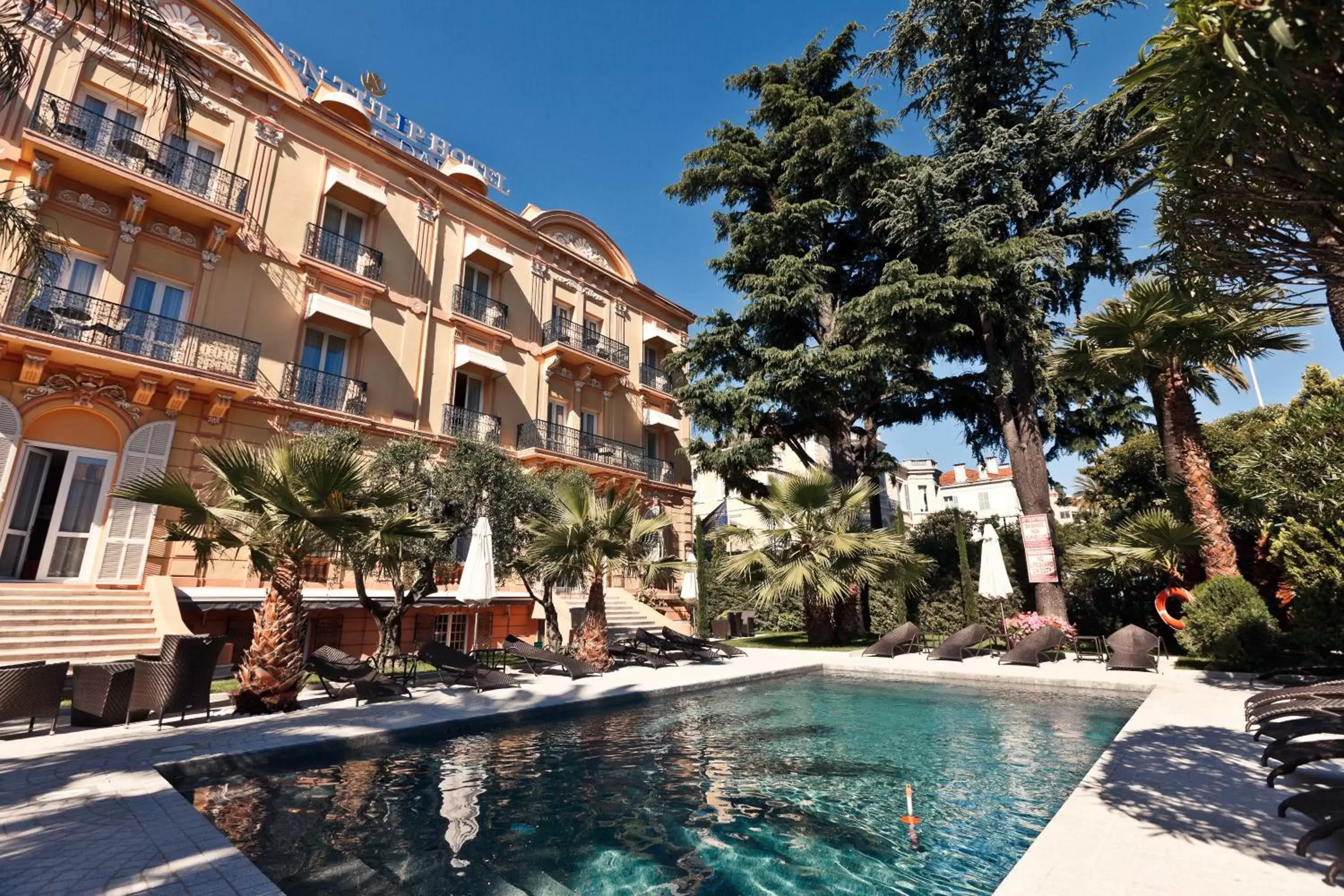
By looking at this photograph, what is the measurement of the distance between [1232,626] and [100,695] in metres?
16.3

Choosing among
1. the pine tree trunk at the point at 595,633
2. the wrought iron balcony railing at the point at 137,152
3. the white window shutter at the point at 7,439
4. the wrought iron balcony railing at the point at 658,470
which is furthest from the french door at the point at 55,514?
the wrought iron balcony railing at the point at 658,470

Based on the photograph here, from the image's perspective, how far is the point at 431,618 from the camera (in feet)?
50.8

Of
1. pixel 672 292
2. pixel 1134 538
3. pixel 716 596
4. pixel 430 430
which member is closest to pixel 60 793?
pixel 430 430

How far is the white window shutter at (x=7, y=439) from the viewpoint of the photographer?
1113 cm

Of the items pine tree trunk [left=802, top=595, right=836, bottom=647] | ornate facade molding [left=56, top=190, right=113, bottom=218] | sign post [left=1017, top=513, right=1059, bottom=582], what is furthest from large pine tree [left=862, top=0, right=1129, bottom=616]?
ornate facade molding [left=56, top=190, right=113, bottom=218]

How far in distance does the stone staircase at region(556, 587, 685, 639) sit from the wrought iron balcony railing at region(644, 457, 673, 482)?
16.5ft

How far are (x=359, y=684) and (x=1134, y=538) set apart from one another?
1484cm

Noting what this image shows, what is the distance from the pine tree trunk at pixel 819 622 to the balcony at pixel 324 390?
13.8 meters

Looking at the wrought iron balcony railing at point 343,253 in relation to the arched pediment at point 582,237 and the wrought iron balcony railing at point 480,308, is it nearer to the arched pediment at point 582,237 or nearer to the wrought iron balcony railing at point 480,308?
the wrought iron balcony railing at point 480,308

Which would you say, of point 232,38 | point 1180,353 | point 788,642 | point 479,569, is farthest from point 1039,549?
point 232,38

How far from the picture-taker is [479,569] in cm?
1070

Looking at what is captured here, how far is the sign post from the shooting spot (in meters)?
14.6

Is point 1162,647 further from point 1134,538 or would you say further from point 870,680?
point 870,680

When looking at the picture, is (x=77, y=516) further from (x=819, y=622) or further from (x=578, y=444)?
(x=819, y=622)
